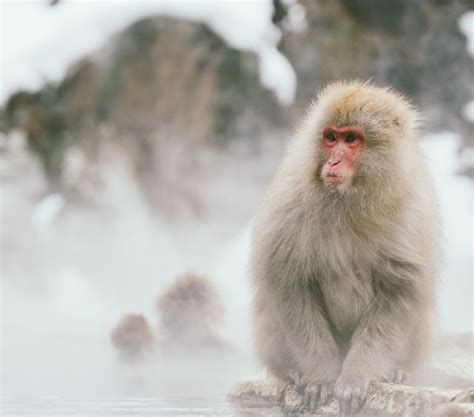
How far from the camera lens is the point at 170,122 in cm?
1164

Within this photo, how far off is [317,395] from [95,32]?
8.27m

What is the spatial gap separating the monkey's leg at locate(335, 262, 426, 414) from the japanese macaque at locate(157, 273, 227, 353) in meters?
3.07

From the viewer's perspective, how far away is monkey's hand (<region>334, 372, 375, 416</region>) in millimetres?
4367

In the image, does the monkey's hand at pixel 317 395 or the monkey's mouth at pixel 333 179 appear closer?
the monkey's mouth at pixel 333 179

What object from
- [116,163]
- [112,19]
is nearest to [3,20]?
[112,19]

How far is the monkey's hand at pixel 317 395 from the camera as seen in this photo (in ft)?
14.9

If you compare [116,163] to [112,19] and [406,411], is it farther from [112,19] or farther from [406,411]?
[406,411]

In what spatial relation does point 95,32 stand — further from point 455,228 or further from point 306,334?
point 306,334

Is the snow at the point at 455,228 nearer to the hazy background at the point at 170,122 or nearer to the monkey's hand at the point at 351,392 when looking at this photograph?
the hazy background at the point at 170,122

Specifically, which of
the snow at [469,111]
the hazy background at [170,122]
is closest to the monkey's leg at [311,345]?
the hazy background at [170,122]

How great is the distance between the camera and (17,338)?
9039 mm

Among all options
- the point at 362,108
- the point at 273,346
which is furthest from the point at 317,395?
the point at 362,108

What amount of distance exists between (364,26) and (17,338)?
604 centimetres

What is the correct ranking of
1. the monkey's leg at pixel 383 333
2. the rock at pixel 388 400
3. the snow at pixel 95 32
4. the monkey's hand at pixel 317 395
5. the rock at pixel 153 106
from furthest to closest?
1. the snow at pixel 95 32
2. the rock at pixel 153 106
3. the monkey's hand at pixel 317 395
4. the monkey's leg at pixel 383 333
5. the rock at pixel 388 400
